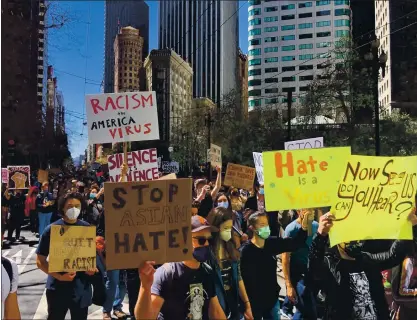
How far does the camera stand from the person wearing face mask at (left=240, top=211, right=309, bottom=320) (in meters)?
3.86

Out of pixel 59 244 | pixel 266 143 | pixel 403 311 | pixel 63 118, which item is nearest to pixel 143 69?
pixel 63 118

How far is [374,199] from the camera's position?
3.69 m

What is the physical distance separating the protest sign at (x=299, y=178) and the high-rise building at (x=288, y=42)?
1521 millimetres

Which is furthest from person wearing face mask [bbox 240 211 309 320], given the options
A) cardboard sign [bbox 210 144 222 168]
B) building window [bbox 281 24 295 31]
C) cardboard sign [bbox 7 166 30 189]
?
cardboard sign [bbox 7 166 30 189]

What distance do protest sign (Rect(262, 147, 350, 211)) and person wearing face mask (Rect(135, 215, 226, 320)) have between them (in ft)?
2.15

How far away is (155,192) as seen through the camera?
3119mm

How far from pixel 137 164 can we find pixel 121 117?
0.50 metres

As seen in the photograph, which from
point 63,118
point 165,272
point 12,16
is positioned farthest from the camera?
point 63,118

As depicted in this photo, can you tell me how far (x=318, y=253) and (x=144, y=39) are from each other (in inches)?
101

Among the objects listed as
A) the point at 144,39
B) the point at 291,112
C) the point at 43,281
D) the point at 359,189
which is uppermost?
the point at 144,39

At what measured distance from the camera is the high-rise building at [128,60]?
4.37 meters

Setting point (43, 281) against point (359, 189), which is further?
point (43, 281)

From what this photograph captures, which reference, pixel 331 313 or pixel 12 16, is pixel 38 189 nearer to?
pixel 12 16

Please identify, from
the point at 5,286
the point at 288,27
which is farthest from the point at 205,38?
the point at 5,286
